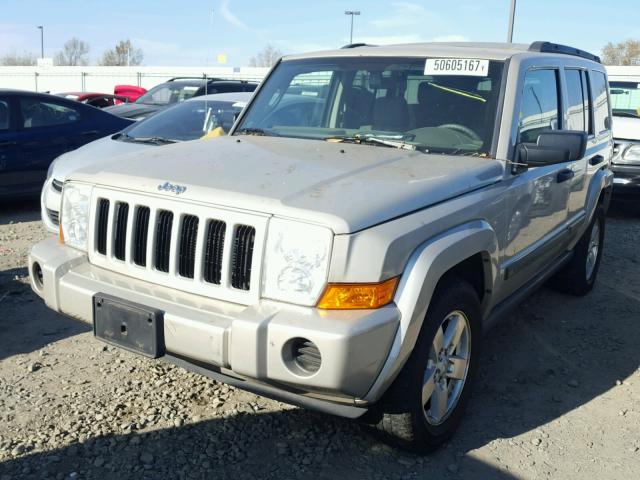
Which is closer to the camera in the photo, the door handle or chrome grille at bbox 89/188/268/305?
chrome grille at bbox 89/188/268/305

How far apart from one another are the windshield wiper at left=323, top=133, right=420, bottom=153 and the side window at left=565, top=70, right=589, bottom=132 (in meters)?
1.62

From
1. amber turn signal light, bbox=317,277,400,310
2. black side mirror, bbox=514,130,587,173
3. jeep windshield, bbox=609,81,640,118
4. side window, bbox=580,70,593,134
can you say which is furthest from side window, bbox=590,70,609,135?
jeep windshield, bbox=609,81,640,118

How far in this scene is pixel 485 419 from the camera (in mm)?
3582

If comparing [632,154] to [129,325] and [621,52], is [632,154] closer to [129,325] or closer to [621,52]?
[129,325]

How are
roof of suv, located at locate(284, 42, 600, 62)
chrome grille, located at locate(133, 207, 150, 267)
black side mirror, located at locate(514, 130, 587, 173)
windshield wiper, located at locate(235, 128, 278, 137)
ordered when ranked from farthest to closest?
windshield wiper, located at locate(235, 128, 278, 137), roof of suv, located at locate(284, 42, 600, 62), black side mirror, located at locate(514, 130, 587, 173), chrome grille, located at locate(133, 207, 150, 267)

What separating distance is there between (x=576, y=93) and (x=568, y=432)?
261 cm

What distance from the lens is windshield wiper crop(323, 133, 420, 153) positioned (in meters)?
3.74

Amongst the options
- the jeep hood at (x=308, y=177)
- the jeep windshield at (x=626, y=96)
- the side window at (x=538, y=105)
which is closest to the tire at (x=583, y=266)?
the side window at (x=538, y=105)

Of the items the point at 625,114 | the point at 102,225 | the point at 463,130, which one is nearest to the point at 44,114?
the point at 102,225

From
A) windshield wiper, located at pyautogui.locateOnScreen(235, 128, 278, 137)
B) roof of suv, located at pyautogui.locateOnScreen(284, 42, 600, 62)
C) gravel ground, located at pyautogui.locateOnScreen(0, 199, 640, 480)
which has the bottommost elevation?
gravel ground, located at pyautogui.locateOnScreen(0, 199, 640, 480)

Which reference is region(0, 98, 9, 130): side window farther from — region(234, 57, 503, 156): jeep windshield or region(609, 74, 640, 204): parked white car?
region(609, 74, 640, 204): parked white car

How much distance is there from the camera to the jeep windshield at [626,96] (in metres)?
10.5

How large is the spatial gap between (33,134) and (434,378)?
6699 mm

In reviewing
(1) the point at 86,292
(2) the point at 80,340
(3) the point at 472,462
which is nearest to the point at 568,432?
(3) the point at 472,462
